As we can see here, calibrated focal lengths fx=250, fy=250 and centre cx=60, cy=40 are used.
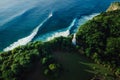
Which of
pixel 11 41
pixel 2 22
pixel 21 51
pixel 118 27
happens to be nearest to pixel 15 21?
pixel 2 22

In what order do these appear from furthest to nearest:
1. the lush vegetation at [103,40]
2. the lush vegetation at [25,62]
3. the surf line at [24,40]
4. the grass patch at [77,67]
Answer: the surf line at [24,40] → the lush vegetation at [103,40] → the grass patch at [77,67] → the lush vegetation at [25,62]

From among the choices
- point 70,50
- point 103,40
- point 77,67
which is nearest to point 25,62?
point 77,67

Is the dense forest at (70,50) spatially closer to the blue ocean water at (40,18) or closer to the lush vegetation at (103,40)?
the lush vegetation at (103,40)

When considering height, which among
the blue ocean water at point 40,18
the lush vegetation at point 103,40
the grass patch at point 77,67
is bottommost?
the grass patch at point 77,67

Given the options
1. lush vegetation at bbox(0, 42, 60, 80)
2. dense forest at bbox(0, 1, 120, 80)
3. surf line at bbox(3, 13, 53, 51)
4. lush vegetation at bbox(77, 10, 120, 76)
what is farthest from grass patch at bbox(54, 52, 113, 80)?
surf line at bbox(3, 13, 53, 51)

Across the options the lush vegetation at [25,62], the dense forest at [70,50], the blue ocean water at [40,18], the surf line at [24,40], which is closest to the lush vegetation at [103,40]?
the dense forest at [70,50]

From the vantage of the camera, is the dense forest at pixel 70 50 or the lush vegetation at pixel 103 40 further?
the lush vegetation at pixel 103 40

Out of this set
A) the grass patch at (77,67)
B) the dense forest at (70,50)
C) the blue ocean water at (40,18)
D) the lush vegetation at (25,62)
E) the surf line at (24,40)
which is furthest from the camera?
the blue ocean water at (40,18)

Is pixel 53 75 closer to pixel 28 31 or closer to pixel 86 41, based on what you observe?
pixel 86 41
